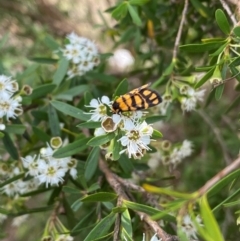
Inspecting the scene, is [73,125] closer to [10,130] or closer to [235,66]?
[10,130]

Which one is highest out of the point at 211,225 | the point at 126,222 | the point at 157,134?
the point at 157,134

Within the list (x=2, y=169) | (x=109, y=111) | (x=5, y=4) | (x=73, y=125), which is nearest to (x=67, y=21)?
(x=5, y=4)

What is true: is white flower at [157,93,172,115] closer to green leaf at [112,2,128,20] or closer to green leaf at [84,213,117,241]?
green leaf at [112,2,128,20]

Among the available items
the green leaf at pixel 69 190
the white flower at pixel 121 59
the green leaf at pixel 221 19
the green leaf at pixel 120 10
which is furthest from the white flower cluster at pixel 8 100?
the white flower at pixel 121 59

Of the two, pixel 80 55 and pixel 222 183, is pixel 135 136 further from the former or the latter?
pixel 80 55

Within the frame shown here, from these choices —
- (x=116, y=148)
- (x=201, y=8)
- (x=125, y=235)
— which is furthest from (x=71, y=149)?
(x=201, y=8)

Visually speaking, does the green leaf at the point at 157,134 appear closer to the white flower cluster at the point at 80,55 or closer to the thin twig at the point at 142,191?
the thin twig at the point at 142,191

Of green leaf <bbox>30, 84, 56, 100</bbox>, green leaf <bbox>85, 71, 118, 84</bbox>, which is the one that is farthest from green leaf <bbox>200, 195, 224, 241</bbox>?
green leaf <bbox>85, 71, 118, 84</bbox>
